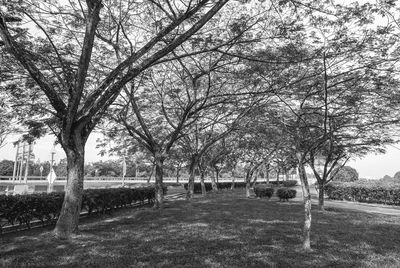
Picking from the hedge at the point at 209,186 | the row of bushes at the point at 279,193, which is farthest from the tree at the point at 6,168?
the row of bushes at the point at 279,193

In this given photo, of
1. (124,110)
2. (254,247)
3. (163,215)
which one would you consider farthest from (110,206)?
(254,247)

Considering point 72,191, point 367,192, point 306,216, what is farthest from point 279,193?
point 72,191

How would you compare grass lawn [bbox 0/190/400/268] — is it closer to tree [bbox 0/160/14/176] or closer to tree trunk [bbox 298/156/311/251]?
tree trunk [bbox 298/156/311/251]

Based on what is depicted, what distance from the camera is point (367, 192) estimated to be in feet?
86.6

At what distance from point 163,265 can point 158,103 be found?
38.5 ft

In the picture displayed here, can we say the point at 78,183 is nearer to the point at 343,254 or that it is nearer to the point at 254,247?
the point at 254,247

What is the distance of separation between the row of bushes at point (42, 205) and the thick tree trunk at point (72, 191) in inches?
76.2

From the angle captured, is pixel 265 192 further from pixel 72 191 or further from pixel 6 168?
pixel 6 168

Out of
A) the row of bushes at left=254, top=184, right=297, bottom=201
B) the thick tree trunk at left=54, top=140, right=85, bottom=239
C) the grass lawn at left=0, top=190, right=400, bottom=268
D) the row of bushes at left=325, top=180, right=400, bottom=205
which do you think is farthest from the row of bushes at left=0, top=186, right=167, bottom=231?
the row of bushes at left=325, top=180, right=400, bottom=205

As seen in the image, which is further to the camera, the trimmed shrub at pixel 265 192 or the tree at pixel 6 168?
the tree at pixel 6 168

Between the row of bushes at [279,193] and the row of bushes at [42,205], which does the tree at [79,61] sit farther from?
the row of bushes at [279,193]

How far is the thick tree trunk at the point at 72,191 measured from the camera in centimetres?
817

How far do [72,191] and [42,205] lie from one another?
270 cm

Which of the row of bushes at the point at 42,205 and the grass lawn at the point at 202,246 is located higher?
the row of bushes at the point at 42,205
